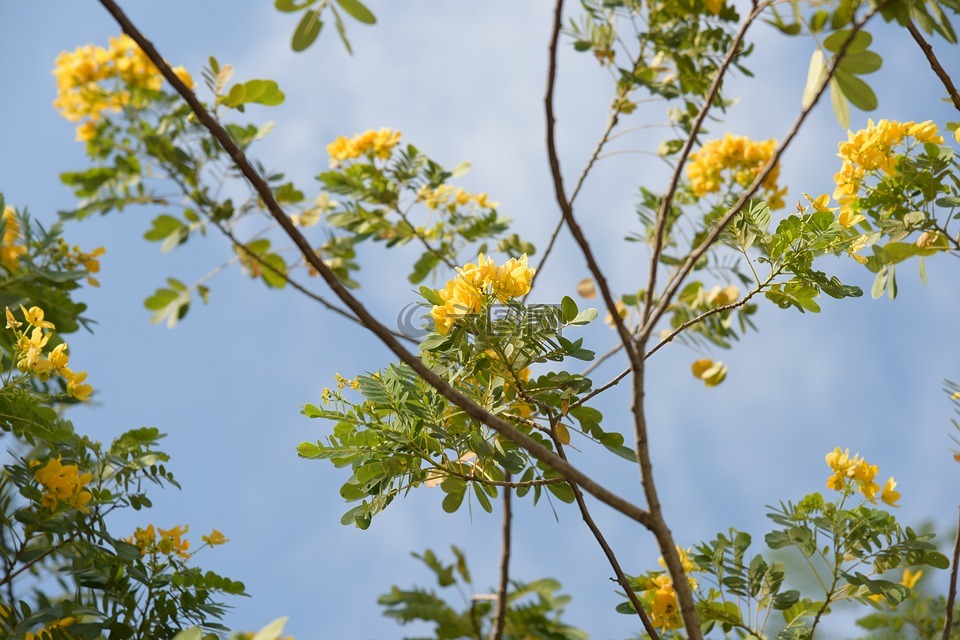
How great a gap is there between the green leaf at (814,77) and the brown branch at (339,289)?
47cm

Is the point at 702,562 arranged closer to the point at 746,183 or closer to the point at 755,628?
the point at 755,628

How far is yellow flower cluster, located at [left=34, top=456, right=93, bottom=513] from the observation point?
5.00 feet

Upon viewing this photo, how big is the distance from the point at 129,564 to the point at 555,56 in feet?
3.83

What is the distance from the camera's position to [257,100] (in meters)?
1.58

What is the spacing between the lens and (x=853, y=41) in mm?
919

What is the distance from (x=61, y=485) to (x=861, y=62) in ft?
4.67

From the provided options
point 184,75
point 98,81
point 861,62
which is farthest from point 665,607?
point 98,81

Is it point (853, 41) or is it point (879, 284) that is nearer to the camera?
point (853, 41)

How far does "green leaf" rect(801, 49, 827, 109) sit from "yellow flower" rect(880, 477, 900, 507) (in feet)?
3.00

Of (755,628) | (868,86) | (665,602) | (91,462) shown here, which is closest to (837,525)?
(755,628)

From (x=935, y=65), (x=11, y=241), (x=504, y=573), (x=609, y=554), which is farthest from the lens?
(x=11, y=241)

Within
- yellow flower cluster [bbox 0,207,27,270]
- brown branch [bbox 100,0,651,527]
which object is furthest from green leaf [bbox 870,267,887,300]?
yellow flower cluster [bbox 0,207,27,270]

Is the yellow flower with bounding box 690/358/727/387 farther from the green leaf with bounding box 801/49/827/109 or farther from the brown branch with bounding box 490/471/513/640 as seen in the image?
the green leaf with bounding box 801/49/827/109

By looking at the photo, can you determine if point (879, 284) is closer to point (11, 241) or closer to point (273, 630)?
point (273, 630)
